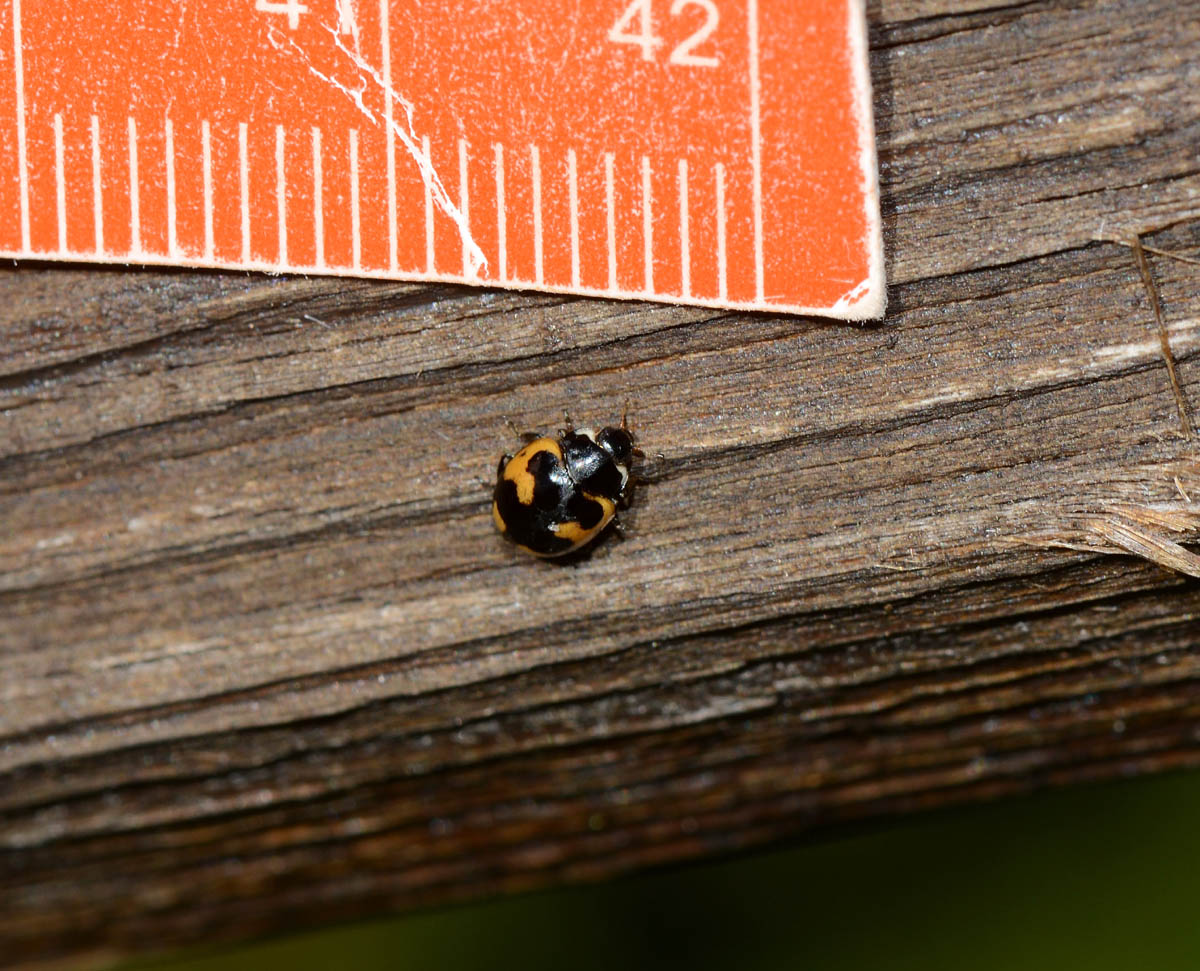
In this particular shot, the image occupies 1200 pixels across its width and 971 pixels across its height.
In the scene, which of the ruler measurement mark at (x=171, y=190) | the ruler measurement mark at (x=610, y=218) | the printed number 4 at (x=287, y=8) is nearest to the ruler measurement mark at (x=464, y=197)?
the ruler measurement mark at (x=610, y=218)

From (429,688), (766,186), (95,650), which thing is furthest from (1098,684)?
(95,650)

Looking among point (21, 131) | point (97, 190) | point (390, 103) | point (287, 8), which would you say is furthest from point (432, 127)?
point (21, 131)

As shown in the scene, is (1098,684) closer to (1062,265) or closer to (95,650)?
(1062,265)

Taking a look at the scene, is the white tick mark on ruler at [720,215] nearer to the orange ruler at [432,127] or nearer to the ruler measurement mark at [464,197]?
the orange ruler at [432,127]

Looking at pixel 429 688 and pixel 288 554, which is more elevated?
pixel 288 554

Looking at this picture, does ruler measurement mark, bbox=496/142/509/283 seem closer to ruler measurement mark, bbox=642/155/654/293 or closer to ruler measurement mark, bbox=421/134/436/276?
ruler measurement mark, bbox=421/134/436/276
